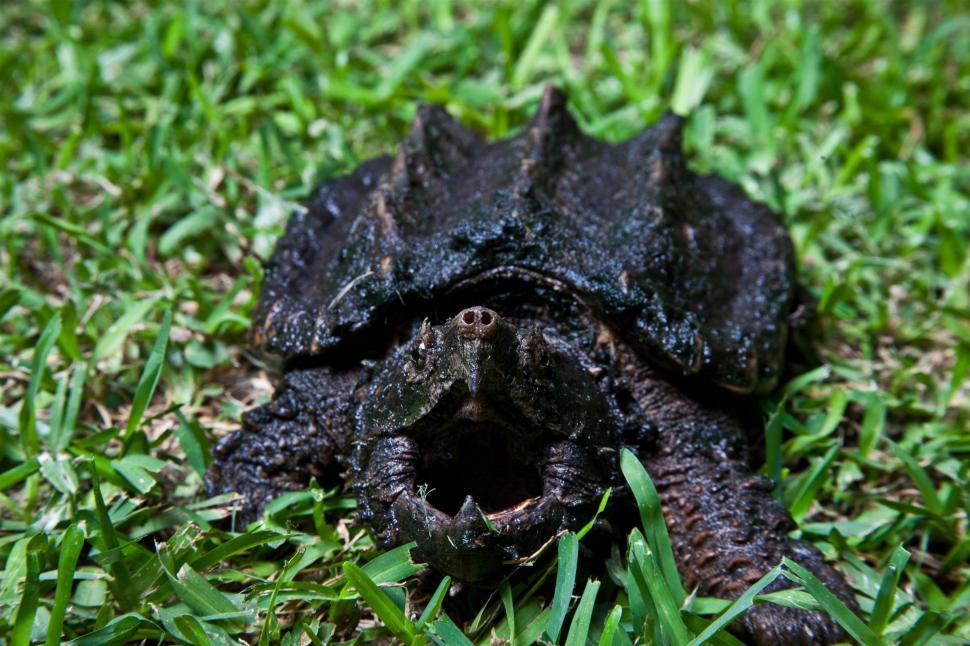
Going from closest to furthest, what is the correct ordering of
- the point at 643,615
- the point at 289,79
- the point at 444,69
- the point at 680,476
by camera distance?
the point at 643,615 < the point at 680,476 < the point at 289,79 < the point at 444,69

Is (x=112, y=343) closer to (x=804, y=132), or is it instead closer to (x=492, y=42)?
(x=492, y=42)

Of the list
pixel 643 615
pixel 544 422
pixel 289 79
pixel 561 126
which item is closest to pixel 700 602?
pixel 643 615

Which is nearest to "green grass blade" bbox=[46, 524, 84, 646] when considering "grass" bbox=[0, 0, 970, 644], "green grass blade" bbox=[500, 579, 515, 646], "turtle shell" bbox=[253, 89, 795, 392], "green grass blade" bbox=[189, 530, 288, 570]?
"grass" bbox=[0, 0, 970, 644]

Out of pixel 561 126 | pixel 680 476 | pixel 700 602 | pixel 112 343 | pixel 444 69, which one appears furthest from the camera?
pixel 444 69

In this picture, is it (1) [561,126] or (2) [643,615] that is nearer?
(2) [643,615]

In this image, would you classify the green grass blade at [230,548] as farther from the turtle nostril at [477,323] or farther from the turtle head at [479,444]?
the turtle nostril at [477,323]

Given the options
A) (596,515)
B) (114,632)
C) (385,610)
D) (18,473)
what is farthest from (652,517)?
(18,473)
